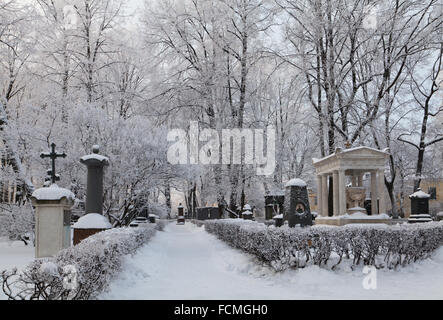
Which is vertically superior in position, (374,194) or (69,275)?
(374,194)

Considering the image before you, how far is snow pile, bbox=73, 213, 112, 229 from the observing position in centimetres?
1264

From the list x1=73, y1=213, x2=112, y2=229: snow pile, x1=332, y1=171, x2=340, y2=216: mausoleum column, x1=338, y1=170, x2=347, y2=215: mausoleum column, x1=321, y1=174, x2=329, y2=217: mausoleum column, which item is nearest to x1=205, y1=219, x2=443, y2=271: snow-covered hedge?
x1=73, y1=213, x2=112, y2=229: snow pile

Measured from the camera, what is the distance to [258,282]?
8.84 meters

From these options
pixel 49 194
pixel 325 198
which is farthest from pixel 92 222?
pixel 325 198

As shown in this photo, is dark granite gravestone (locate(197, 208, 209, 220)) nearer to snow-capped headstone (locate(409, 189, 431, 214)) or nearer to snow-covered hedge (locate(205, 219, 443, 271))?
snow-capped headstone (locate(409, 189, 431, 214))

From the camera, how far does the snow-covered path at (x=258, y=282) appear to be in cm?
745

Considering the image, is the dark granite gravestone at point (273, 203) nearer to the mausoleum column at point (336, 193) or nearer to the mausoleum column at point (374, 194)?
the mausoleum column at point (374, 194)

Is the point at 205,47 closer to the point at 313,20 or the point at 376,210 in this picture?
the point at 313,20

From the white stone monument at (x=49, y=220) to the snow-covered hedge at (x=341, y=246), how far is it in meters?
5.26

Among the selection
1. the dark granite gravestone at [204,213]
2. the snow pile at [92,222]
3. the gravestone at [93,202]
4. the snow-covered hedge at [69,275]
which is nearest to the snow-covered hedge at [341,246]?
the snow-covered hedge at [69,275]

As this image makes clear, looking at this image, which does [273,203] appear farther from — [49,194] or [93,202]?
[49,194]

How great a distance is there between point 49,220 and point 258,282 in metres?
6.06

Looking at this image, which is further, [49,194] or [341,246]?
[49,194]

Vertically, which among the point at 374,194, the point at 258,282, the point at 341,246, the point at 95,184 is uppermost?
the point at 95,184
